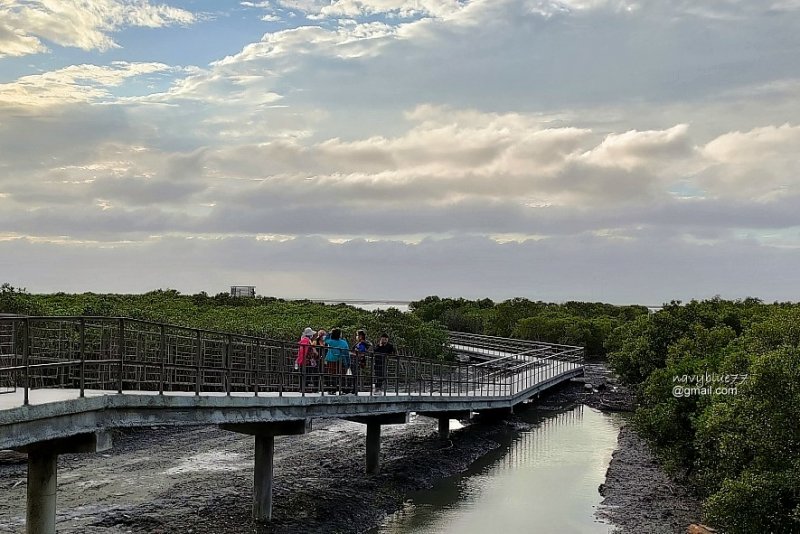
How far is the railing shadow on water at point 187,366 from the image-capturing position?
13.2 meters

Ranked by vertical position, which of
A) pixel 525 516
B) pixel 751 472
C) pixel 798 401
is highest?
pixel 798 401

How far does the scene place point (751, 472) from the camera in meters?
15.1

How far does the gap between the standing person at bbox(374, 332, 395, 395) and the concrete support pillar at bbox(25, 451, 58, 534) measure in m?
10.1

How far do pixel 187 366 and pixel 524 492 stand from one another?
14.3 metres

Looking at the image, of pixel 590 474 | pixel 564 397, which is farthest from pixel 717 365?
pixel 564 397

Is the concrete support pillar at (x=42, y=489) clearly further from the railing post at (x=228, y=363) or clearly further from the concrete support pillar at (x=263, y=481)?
the concrete support pillar at (x=263, y=481)

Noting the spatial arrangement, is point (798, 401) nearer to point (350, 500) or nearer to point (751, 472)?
point (751, 472)

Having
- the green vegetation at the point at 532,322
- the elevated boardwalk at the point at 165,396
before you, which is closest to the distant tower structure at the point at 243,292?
the green vegetation at the point at 532,322

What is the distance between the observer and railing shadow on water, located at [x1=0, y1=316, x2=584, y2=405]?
1325 centimetres

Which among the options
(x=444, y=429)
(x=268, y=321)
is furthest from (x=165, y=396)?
(x=268, y=321)

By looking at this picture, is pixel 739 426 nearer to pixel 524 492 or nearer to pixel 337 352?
pixel 337 352

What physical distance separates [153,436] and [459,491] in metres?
11.8

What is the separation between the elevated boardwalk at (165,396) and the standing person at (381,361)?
0.08 m

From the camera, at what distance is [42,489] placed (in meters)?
13.9
